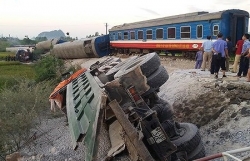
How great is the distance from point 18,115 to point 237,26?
38.9 feet

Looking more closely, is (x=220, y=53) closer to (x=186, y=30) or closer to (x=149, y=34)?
(x=186, y=30)

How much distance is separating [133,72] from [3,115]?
6.27 m

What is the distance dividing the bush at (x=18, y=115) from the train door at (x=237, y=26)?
30.8 ft

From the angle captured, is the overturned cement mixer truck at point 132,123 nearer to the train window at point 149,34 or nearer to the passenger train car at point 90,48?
the train window at point 149,34

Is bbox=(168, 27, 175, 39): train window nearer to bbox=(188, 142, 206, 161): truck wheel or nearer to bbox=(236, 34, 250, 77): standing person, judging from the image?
bbox=(236, 34, 250, 77): standing person

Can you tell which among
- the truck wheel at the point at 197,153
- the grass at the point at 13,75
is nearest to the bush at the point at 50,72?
the grass at the point at 13,75

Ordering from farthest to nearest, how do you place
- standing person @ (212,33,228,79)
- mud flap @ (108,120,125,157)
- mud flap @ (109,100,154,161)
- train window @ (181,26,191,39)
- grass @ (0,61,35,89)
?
1. train window @ (181,26,191,39)
2. grass @ (0,61,35,89)
3. standing person @ (212,33,228,79)
4. mud flap @ (108,120,125,157)
5. mud flap @ (109,100,154,161)

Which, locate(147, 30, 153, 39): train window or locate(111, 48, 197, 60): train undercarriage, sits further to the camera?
locate(147, 30, 153, 39): train window

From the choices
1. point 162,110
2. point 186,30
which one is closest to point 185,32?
point 186,30

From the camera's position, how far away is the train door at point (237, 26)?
1433 centimetres

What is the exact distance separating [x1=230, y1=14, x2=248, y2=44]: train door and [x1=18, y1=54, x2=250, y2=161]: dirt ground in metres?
6.54

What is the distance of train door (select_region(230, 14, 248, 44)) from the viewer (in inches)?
564

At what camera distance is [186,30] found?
1538 cm

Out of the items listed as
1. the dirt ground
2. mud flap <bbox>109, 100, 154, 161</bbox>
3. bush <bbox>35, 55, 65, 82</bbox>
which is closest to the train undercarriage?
bush <bbox>35, 55, 65, 82</bbox>
